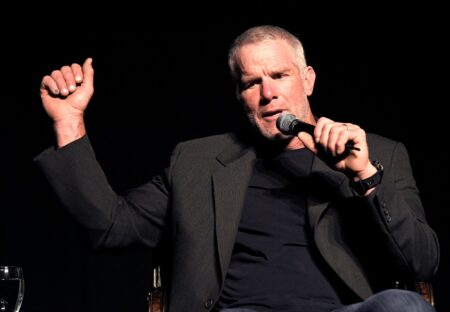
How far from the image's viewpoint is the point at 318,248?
174cm

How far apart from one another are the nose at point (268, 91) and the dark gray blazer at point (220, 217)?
0.58 ft

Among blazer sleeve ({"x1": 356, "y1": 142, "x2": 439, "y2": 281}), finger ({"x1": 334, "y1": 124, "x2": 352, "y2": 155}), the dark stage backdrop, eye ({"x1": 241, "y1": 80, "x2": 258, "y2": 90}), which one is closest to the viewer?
finger ({"x1": 334, "y1": 124, "x2": 352, "y2": 155})

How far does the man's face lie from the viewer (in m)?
2.00

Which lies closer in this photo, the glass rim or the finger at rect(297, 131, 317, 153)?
the finger at rect(297, 131, 317, 153)

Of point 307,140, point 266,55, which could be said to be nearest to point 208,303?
point 307,140

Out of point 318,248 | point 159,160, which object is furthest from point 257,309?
point 159,160

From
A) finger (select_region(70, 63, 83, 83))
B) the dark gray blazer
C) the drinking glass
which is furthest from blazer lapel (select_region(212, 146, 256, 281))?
the drinking glass

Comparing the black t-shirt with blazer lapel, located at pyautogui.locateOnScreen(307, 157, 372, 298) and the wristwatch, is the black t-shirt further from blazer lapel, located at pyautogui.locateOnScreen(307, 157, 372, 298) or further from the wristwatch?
the wristwatch

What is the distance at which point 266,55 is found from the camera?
6.70 feet

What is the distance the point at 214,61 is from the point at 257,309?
192 cm

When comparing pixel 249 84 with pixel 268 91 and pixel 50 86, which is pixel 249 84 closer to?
pixel 268 91

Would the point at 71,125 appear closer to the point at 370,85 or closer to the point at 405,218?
the point at 405,218

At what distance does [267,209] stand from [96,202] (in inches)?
16.8

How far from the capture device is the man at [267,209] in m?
1.67
